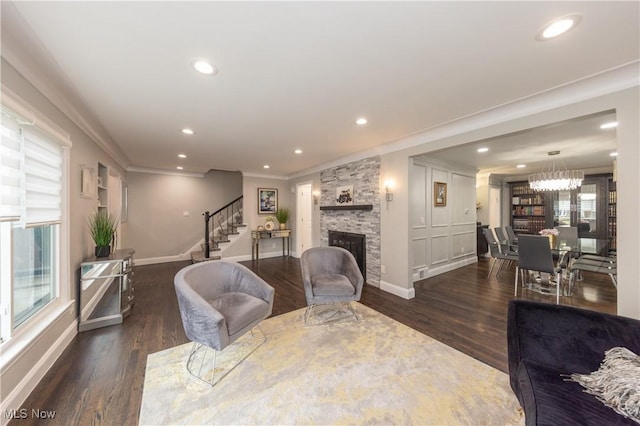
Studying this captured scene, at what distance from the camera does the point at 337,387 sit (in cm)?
183

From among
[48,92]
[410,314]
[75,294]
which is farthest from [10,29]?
[410,314]

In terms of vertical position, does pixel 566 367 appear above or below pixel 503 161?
below

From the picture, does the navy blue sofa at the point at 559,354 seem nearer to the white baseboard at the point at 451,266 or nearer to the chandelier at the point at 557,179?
the white baseboard at the point at 451,266

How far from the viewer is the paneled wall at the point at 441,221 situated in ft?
15.2

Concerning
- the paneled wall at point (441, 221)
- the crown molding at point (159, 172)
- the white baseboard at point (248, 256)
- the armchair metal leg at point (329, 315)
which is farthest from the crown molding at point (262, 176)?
the armchair metal leg at point (329, 315)

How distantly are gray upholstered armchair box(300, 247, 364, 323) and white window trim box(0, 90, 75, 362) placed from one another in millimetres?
2350

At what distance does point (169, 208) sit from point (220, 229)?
1.40 m

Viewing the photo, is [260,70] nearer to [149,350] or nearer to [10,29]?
[10,29]

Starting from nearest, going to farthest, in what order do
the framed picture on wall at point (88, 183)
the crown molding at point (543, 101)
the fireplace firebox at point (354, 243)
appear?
the crown molding at point (543, 101), the framed picture on wall at point (88, 183), the fireplace firebox at point (354, 243)

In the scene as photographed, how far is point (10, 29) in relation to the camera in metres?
1.43

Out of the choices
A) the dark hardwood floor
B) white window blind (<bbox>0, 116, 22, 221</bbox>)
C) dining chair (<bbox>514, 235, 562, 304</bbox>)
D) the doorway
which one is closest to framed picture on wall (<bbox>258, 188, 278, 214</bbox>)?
the dark hardwood floor

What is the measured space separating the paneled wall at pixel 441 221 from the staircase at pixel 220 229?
4.51 meters

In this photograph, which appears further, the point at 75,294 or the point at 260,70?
the point at 75,294

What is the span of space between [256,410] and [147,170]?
637 cm
